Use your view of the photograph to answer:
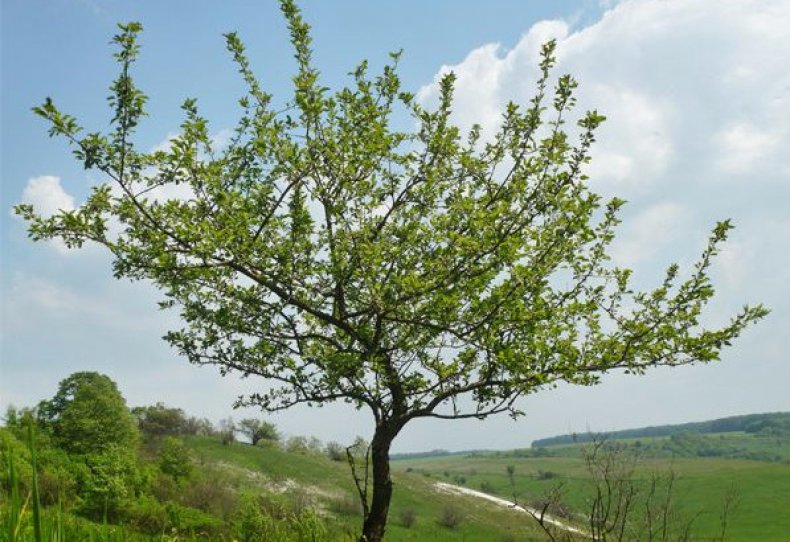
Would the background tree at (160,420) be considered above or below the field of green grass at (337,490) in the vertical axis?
above

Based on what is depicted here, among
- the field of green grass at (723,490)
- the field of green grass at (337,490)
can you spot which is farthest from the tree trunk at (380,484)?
the field of green grass at (723,490)

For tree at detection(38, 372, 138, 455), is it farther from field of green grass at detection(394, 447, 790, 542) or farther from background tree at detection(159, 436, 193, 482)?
field of green grass at detection(394, 447, 790, 542)

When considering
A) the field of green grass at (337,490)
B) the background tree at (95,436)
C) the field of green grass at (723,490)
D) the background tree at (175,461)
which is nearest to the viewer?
the background tree at (95,436)

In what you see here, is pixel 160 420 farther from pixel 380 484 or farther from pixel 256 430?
pixel 380 484

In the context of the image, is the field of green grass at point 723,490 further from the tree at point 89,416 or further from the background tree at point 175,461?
the tree at point 89,416

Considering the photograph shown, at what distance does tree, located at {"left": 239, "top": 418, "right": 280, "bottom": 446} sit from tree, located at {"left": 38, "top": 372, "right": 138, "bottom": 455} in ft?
126

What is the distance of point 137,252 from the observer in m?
10.6

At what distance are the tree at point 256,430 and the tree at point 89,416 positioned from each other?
38.5 m

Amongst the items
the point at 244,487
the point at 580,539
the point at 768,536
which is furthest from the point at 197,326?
the point at 768,536

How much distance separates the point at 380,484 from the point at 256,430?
9047cm

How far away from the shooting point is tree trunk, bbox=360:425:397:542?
470 inches

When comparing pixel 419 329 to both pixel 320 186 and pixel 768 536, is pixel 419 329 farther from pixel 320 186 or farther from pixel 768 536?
pixel 768 536

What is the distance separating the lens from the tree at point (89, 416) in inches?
2109

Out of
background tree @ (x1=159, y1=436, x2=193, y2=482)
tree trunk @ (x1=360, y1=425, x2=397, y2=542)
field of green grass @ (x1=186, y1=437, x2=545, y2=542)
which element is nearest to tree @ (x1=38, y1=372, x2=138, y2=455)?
background tree @ (x1=159, y1=436, x2=193, y2=482)
